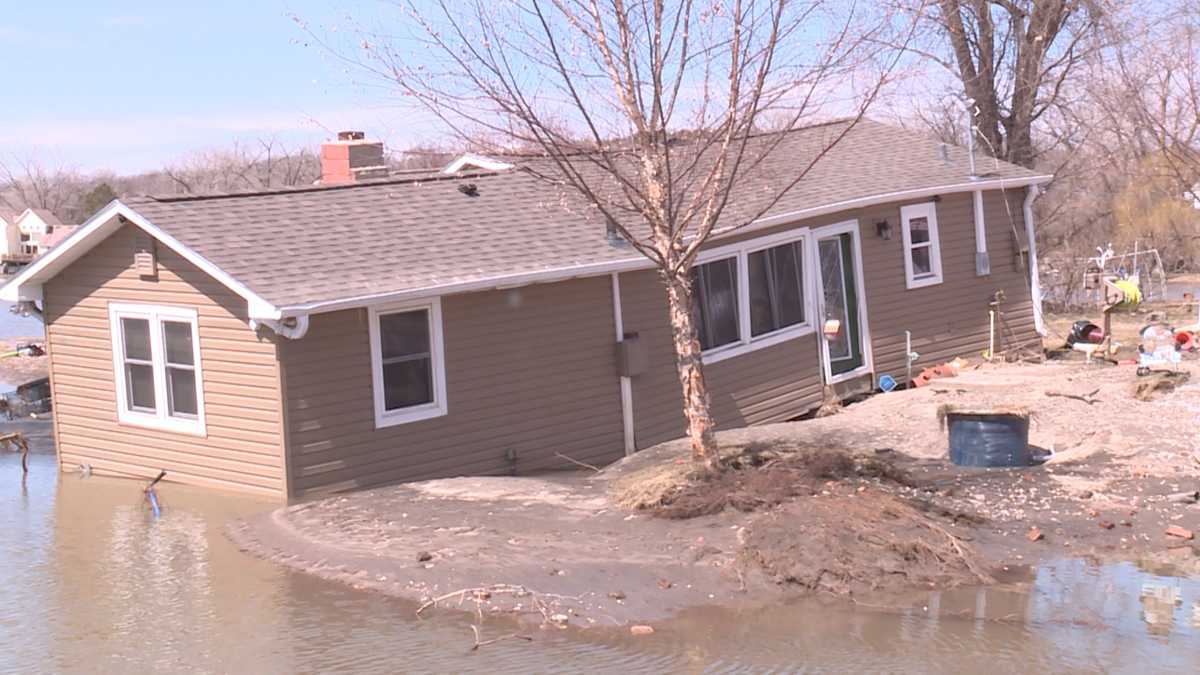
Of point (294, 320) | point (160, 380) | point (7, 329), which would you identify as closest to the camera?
point (294, 320)

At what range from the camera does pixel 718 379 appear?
53.6 ft

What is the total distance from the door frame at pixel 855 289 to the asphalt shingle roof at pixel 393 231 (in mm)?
476

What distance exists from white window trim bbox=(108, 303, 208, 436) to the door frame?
845cm

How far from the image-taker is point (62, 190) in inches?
3248

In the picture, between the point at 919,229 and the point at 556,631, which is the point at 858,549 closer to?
the point at 556,631

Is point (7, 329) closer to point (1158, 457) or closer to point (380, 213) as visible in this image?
point (380, 213)

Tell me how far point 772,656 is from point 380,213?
8190 millimetres

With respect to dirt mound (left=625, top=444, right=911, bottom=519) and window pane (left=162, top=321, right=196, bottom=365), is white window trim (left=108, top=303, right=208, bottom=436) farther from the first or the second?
dirt mound (left=625, top=444, right=911, bottom=519)

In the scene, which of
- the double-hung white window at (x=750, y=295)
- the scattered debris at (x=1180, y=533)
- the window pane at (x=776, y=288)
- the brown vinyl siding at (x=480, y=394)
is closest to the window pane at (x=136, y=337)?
the brown vinyl siding at (x=480, y=394)

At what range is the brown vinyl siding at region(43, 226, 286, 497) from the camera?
41.9ft

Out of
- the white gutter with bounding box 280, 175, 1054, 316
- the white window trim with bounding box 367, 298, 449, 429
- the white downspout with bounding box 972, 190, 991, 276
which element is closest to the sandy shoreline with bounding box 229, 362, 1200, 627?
the white window trim with bounding box 367, 298, 449, 429

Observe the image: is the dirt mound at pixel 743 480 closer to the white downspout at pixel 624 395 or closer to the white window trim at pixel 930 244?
the white downspout at pixel 624 395

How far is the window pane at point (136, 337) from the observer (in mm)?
14047

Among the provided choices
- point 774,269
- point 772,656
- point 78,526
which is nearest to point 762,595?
point 772,656
